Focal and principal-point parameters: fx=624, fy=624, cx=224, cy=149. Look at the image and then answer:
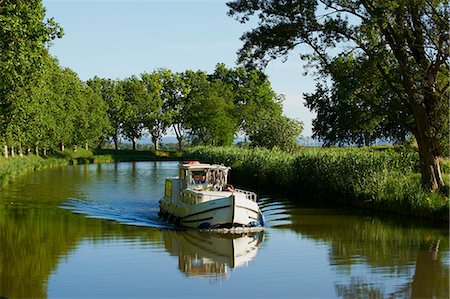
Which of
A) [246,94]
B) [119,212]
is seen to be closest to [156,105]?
[246,94]

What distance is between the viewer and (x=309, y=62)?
3041 centimetres

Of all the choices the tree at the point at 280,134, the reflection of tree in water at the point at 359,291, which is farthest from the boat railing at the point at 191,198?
the tree at the point at 280,134

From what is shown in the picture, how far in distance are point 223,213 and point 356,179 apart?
35.1 ft

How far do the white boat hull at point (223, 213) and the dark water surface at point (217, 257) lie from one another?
592 mm

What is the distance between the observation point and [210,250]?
848 inches

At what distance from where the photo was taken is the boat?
81.2 ft

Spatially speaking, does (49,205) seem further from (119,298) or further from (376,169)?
(119,298)

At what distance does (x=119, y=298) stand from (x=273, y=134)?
48656mm

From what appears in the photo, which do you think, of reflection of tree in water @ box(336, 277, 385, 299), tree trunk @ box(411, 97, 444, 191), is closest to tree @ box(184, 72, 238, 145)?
tree trunk @ box(411, 97, 444, 191)

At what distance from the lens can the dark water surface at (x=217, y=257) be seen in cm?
1544

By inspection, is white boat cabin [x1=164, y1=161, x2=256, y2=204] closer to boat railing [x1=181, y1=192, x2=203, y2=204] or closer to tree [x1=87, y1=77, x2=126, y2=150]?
boat railing [x1=181, y1=192, x2=203, y2=204]

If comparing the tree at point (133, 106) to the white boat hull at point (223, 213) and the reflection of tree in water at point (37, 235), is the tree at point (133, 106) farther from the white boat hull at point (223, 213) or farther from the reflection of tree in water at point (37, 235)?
the white boat hull at point (223, 213)

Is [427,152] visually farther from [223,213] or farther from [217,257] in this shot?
[217,257]

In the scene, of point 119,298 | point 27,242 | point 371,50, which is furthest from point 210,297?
point 371,50
